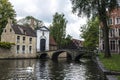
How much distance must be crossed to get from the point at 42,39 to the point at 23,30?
7504 mm

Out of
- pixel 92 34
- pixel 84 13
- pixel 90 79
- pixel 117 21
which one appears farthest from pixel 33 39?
pixel 90 79

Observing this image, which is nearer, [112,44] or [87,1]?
[87,1]

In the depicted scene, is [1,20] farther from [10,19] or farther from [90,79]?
[90,79]

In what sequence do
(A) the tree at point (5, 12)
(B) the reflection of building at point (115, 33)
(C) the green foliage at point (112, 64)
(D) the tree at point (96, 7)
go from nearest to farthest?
1. (C) the green foliage at point (112, 64)
2. (D) the tree at point (96, 7)
3. (B) the reflection of building at point (115, 33)
4. (A) the tree at point (5, 12)

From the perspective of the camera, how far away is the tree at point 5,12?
6066 centimetres

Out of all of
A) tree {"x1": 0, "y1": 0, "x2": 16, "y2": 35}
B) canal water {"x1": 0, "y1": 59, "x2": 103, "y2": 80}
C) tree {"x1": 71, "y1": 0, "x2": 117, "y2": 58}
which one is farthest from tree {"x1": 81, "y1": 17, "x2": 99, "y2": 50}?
canal water {"x1": 0, "y1": 59, "x2": 103, "y2": 80}

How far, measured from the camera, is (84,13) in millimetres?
39562

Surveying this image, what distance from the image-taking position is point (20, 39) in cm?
6128

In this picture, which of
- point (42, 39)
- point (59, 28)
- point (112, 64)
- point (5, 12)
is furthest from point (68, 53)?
point (112, 64)

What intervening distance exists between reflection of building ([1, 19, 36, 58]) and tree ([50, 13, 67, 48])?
18.3m

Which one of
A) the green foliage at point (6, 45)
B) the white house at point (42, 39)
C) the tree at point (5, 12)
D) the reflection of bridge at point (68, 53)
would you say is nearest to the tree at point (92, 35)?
the reflection of bridge at point (68, 53)

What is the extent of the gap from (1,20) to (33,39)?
30.4 feet

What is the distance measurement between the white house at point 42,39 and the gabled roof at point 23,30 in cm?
162

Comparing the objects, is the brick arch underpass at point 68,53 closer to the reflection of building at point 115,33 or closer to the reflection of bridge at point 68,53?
the reflection of bridge at point 68,53
